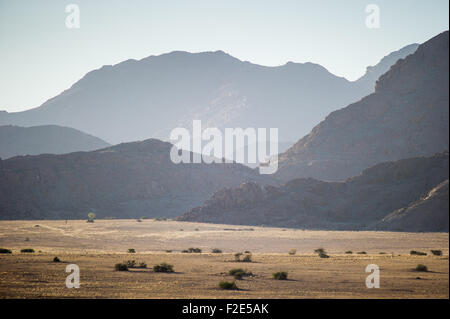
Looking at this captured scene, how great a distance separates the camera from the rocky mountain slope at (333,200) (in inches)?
3248

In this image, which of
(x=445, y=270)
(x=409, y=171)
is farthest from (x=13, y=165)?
(x=445, y=270)

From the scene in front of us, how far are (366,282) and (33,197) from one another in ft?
313

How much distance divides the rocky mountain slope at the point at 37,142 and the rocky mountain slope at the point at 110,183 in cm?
5999

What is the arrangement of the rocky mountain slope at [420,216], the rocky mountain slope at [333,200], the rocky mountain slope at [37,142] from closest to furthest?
the rocky mountain slope at [420,216]
the rocky mountain slope at [333,200]
the rocky mountain slope at [37,142]

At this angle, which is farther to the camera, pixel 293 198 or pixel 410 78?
pixel 410 78

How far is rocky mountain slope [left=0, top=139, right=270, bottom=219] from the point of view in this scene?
10906 cm

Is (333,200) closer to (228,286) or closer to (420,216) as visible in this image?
(420,216)

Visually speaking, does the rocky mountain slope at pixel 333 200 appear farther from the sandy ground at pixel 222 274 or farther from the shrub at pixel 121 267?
the shrub at pixel 121 267

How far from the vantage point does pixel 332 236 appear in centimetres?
6656

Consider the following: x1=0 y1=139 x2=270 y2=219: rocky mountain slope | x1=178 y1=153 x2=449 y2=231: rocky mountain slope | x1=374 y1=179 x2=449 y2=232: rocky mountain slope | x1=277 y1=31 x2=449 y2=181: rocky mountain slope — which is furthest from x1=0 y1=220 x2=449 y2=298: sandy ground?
x1=0 y1=139 x2=270 y2=219: rocky mountain slope

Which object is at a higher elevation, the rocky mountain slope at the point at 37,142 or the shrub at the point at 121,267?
the rocky mountain slope at the point at 37,142

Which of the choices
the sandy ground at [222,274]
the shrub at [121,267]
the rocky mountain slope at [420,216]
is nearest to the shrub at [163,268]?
the sandy ground at [222,274]
